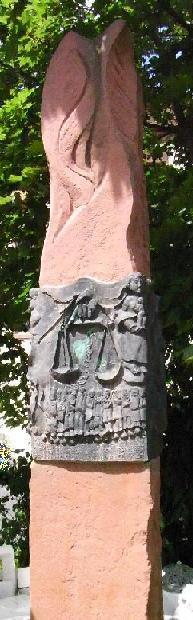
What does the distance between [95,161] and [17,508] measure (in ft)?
15.1

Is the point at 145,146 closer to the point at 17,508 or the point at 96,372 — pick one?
the point at 96,372

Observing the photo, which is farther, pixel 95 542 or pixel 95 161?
pixel 95 161

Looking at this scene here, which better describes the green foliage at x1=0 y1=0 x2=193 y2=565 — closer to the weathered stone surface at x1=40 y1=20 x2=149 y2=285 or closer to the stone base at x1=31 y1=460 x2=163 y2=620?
the weathered stone surface at x1=40 y1=20 x2=149 y2=285

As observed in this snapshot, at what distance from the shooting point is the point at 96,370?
2996mm

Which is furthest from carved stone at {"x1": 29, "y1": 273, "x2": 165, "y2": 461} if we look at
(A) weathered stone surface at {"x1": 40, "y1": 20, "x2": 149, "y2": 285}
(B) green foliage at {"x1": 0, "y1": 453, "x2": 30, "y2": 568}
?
(B) green foliage at {"x1": 0, "y1": 453, "x2": 30, "y2": 568}

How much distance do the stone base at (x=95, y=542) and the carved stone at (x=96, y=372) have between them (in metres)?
0.10

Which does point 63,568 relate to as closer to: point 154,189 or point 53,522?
point 53,522

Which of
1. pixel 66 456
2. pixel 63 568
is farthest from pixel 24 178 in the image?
pixel 63 568

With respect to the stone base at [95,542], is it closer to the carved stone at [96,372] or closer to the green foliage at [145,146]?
the carved stone at [96,372]

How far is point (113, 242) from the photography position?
9.96 feet

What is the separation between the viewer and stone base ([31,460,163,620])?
2.89 metres

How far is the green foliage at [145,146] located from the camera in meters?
4.65

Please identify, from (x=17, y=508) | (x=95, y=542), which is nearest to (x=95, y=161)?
(x=95, y=542)

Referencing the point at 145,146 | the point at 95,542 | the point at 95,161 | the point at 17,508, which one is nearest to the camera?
the point at 95,542
